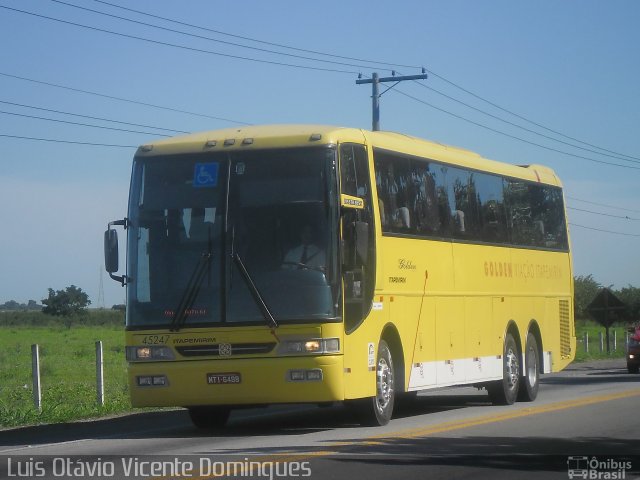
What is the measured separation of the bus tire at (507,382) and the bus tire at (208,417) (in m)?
5.96

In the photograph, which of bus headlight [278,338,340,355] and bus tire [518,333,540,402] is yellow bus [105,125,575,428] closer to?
bus headlight [278,338,340,355]

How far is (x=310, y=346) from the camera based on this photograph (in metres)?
16.2

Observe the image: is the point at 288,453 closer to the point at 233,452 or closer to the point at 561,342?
the point at 233,452

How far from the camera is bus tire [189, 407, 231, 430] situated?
18250 millimetres

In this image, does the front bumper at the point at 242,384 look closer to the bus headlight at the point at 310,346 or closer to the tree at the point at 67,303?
the bus headlight at the point at 310,346

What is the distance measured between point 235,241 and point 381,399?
2981 millimetres

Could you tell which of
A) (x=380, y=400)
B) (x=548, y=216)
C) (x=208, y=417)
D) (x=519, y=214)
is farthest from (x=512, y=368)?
(x=208, y=417)

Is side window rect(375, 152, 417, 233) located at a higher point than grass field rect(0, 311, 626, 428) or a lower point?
higher

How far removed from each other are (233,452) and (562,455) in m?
3.45

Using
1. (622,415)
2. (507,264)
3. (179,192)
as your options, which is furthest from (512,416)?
(179,192)

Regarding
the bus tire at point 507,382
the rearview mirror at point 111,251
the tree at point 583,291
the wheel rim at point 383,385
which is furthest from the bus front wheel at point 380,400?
the tree at point 583,291

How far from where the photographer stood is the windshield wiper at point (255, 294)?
1617 cm

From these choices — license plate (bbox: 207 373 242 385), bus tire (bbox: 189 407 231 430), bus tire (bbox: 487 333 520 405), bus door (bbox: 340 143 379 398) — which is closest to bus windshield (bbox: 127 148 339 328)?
bus door (bbox: 340 143 379 398)

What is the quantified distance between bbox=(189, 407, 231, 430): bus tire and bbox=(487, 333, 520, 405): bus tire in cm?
596
